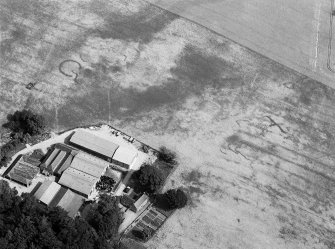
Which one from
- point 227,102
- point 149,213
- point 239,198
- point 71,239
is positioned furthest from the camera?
point 227,102

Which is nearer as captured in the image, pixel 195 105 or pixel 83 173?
pixel 83 173

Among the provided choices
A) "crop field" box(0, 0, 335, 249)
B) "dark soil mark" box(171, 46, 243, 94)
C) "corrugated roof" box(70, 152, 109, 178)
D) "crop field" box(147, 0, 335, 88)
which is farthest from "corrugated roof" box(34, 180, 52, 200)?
"crop field" box(147, 0, 335, 88)

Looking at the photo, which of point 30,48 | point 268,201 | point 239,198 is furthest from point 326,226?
point 30,48

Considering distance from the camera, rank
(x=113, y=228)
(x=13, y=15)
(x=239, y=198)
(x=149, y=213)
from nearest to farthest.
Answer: (x=113, y=228), (x=149, y=213), (x=239, y=198), (x=13, y=15)

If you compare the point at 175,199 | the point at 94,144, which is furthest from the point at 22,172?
the point at 175,199

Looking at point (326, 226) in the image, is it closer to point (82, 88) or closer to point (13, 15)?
point (82, 88)

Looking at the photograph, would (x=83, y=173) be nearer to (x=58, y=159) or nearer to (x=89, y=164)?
(x=89, y=164)

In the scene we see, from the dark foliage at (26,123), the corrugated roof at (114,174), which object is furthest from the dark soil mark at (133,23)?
the corrugated roof at (114,174)
